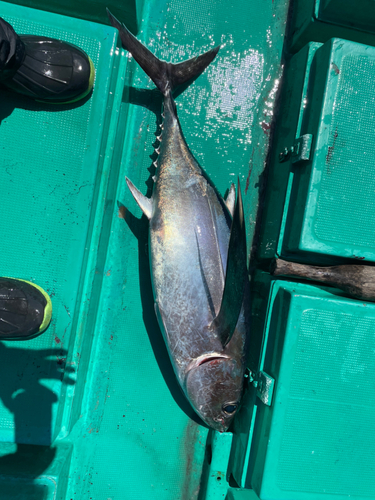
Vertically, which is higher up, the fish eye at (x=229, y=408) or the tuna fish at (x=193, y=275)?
the tuna fish at (x=193, y=275)

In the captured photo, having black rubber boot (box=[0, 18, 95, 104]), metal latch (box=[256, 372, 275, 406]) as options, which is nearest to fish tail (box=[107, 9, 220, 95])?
black rubber boot (box=[0, 18, 95, 104])

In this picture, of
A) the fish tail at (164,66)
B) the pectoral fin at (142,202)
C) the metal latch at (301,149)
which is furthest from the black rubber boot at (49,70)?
the metal latch at (301,149)

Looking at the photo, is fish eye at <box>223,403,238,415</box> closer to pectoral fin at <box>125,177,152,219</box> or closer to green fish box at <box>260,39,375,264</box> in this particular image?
green fish box at <box>260,39,375,264</box>

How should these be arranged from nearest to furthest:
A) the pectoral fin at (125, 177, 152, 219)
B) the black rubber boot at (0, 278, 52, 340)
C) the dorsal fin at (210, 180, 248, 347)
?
the dorsal fin at (210, 180, 248, 347) → the black rubber boot at (0, 278, 52, 340) → the pectoral fin at (125, 177, 152, 219)

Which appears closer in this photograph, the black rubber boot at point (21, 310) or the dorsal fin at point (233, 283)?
the dorsal fin at point (233, 283)

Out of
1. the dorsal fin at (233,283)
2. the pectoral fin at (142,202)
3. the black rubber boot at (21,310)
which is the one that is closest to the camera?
the dorsal fin at (233,283)

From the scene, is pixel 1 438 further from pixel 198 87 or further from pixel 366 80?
pixel 366 80

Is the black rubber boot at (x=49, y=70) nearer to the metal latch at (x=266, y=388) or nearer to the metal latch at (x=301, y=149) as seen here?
the metal latch at (x=301, y=149)

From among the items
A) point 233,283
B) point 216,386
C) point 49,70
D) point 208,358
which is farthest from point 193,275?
point 49,70

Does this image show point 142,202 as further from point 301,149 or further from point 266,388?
point 266,388
